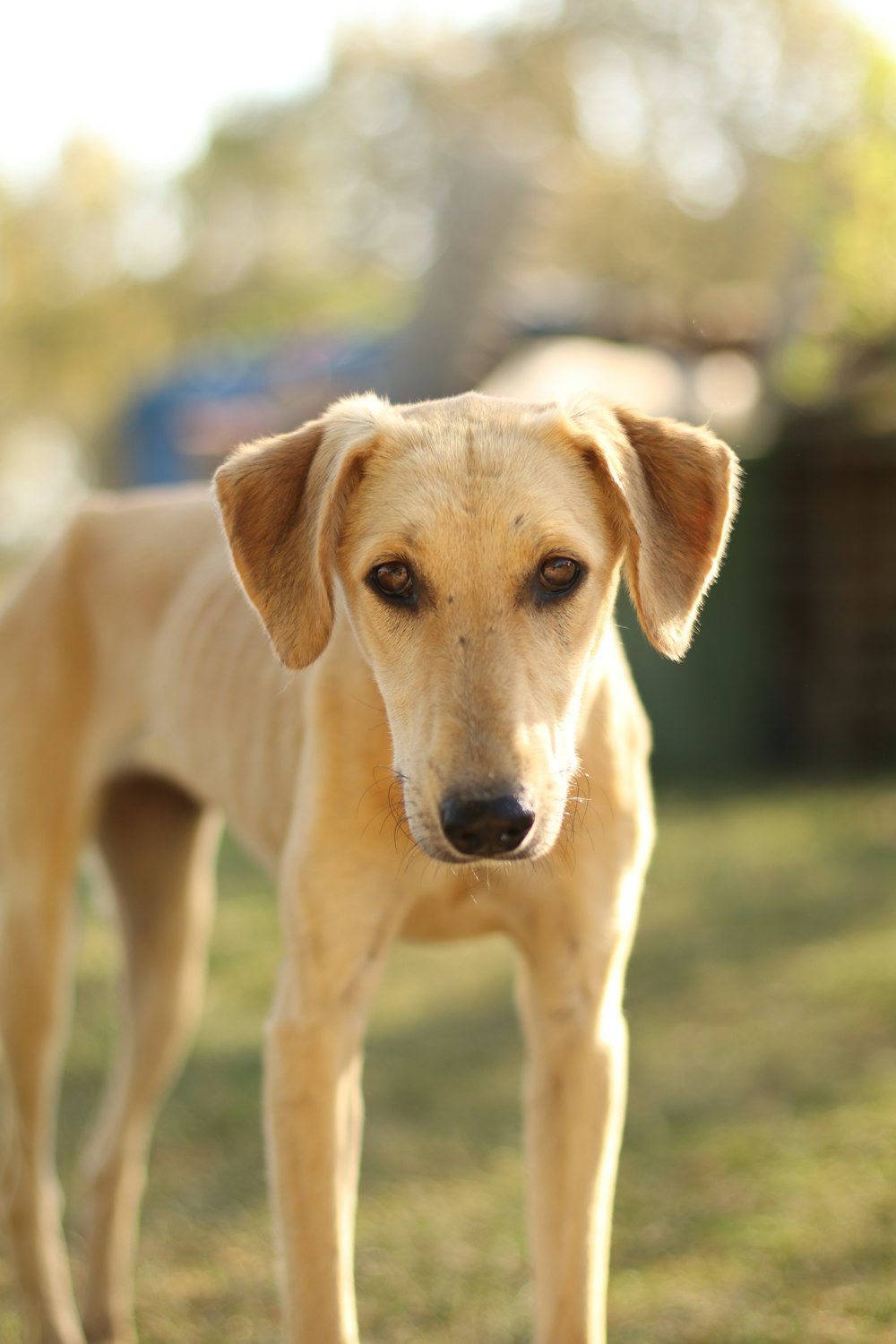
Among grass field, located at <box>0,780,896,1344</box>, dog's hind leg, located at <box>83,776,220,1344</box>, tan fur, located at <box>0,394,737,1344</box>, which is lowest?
grass field, located at <box>0,780,896,1344</box>

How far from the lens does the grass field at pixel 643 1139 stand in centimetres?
337

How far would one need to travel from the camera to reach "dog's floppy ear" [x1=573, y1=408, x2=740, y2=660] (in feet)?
8.11

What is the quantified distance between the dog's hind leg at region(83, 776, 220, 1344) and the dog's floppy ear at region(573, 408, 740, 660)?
163 centimetres

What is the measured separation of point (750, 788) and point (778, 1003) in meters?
3.76

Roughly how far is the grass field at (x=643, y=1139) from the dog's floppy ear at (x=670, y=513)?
5.54ft

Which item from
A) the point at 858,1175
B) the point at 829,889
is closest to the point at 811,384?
the point at 829,889

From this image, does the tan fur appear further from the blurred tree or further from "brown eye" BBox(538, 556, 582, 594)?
the blurred tree

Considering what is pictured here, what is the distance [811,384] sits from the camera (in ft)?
31.6

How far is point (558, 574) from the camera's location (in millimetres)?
2326

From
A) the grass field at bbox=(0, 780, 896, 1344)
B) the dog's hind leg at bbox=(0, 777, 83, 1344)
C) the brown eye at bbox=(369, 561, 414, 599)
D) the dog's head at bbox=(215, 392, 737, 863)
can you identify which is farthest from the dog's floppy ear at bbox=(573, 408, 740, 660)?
the grass field at bbox=(0, 780, 896, 1344)

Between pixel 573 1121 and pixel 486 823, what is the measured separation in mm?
850

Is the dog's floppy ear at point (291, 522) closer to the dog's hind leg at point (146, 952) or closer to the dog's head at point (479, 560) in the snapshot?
the dog's head at point (479, 560)

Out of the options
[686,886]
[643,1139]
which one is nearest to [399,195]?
[686,886]

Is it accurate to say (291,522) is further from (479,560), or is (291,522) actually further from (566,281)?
(566,281)
